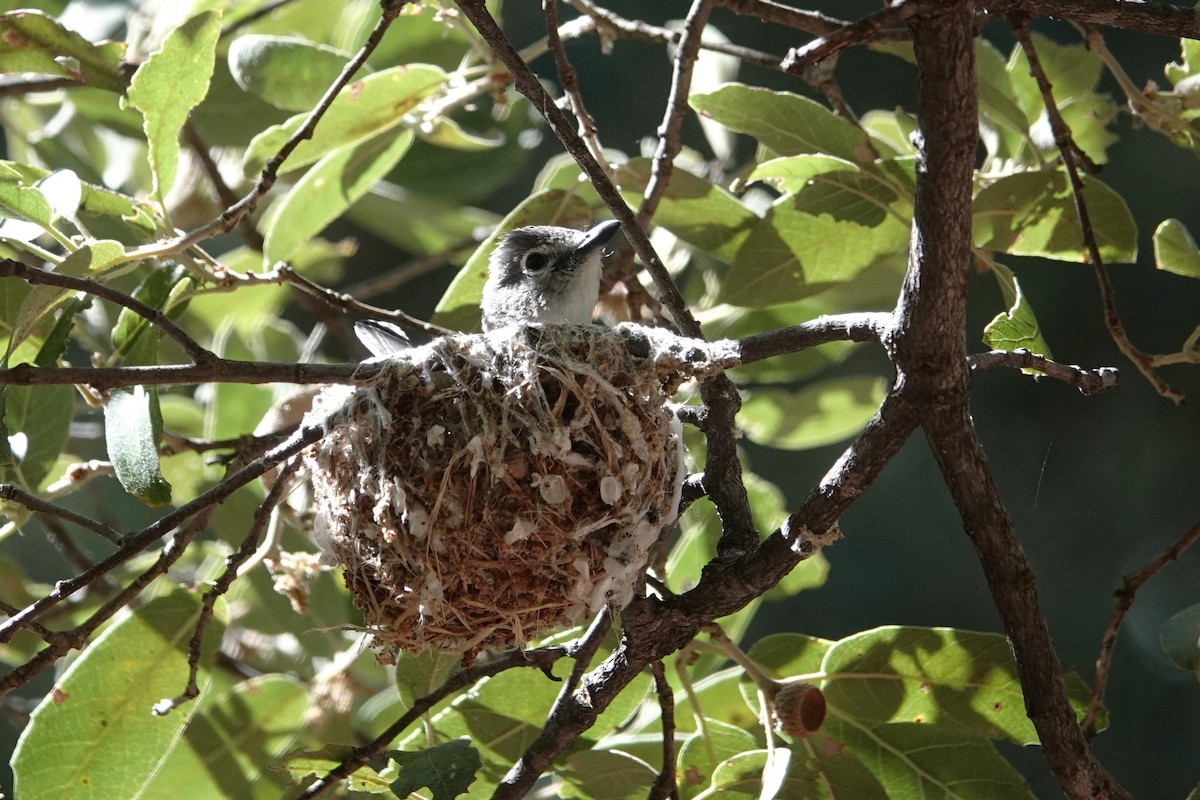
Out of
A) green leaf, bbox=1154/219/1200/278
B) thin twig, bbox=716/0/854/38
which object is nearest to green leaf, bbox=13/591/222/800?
thin twig, bbox=716/0/854/38

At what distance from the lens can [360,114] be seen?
103 inches

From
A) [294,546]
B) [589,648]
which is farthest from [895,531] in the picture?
[589,648]

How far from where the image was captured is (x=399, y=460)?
78.5 inches

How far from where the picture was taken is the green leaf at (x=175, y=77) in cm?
214

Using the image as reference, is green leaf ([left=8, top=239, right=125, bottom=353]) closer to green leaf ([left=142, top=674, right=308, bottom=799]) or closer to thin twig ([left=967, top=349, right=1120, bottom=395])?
green leaf ([left=142, top=674, right=308, bottom=799])

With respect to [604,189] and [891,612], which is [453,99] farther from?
[891,612]

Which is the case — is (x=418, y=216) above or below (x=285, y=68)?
below

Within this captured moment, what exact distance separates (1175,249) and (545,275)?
4.88 ft

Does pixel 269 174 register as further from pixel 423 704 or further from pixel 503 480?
pixel 423 704

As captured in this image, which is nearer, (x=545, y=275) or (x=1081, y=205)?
(x=1081, y=205)

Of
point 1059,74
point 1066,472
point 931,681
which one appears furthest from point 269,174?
point 1066,472

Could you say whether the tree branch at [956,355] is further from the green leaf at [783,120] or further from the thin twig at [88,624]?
the thin twig at [88,624]

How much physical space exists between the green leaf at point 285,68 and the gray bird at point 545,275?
0.57m

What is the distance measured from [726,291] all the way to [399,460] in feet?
2.84
